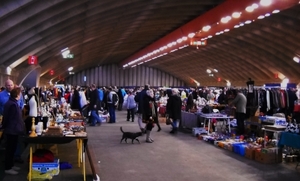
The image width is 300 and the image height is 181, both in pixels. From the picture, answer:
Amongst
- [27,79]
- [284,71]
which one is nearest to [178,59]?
[284,71]

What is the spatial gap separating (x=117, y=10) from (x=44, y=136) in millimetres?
11271

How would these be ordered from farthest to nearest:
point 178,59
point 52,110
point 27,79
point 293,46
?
1. point 178,59
2. point 293,46
3. point 27,79
4. point 52,110

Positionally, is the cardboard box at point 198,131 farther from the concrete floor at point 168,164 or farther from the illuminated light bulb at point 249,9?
the illuminated light bulb at point 249,9

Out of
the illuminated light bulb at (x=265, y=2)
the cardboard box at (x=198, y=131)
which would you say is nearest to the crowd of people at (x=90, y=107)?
the cardboard box at (x=198, y=131)

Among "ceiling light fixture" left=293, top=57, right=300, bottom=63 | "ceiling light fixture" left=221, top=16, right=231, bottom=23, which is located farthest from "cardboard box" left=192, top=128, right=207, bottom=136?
"ceiling light fixture" left=293, top=57, right=300, bottom=63

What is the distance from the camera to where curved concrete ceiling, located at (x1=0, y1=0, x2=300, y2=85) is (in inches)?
586

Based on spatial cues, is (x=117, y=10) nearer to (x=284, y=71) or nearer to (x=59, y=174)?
(x=59, y=174)

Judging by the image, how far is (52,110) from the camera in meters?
11.7

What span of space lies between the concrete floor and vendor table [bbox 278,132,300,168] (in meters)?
0.49

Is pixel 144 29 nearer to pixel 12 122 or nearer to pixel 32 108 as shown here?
pixel 32 108

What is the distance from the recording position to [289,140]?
9484mm

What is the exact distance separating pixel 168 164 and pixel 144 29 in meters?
18.2

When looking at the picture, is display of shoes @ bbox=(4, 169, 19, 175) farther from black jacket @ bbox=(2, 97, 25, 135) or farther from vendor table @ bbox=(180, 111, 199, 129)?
vendor table @ bbox=(180, 111, 199, 129)

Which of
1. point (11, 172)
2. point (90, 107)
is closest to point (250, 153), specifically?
point (11, 172)
